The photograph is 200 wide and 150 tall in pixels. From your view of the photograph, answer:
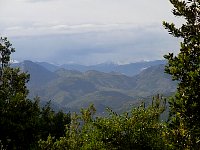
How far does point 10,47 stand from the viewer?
9994cm

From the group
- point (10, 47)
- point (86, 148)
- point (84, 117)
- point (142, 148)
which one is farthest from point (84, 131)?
point (10, 47)

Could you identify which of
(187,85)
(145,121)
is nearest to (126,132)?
(145,121)

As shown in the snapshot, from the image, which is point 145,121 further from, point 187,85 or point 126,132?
point 187,85

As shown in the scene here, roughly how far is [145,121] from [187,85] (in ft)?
43.9

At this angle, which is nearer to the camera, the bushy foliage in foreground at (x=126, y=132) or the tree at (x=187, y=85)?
the tree at (x=187, y=85)

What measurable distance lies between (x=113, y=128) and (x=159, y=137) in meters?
6.11

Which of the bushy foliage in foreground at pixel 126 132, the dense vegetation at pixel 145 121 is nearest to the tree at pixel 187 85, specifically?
the dense vegetation at pixel 145 121

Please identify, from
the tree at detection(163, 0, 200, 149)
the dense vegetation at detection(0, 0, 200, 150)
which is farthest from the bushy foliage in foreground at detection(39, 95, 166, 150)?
the tree at detection(163, 0, 200, 149)

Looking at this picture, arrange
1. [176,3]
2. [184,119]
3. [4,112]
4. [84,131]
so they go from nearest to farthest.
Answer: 1. [184,119]
2. [176,3]
3. [84,131]
4. [4,112]

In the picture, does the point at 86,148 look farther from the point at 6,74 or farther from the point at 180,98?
the point at 6,74

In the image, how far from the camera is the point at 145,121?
147 ft

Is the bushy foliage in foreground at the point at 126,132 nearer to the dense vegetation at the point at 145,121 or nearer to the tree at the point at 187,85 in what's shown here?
the dense vegetation at the point at 145,121

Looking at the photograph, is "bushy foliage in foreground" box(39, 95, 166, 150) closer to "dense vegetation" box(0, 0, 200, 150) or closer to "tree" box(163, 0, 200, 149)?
"dense vegetation" box(0, 0, 200, 150)

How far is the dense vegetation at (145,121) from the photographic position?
31.6 meters
